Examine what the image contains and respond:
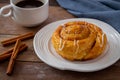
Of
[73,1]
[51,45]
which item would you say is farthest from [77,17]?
[51,45]

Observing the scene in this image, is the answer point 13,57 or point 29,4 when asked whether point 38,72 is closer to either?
point 13,57

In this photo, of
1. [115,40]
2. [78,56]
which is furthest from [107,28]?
[78,56]

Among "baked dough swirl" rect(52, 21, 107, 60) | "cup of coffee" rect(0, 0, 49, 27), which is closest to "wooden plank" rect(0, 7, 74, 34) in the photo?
"cup of coffee" rect(0, 0, 49, 27)

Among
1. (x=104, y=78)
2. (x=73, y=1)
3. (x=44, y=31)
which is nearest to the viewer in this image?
(x=104, y=78)

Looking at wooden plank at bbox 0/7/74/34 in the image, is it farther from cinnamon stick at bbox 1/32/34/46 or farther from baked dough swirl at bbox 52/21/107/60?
baked dough swirl at bbox 52/21/107/60

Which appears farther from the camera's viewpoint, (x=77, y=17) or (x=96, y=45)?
(x=77, y=17)

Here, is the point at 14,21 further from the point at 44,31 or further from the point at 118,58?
the point at 118,58

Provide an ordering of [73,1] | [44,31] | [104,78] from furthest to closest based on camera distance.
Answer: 1. [73,1]
2. [44,31]
3. [104,78]
